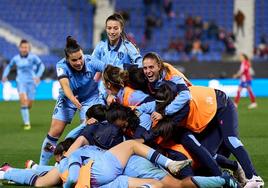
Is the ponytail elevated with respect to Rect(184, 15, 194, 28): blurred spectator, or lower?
elevated

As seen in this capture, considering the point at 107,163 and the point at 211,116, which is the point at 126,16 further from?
the point at 107,163

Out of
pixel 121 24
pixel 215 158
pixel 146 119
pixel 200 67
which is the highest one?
pixel 121 24

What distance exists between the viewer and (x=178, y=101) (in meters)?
8.98

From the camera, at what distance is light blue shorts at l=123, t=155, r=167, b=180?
28.5 feet

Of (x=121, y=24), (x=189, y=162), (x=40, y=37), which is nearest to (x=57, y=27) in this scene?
(x=40, y=37)

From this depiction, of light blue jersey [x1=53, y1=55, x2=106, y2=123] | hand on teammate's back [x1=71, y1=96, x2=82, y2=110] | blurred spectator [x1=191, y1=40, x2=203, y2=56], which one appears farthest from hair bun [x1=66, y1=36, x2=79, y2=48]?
blurred spectator [x1=191, y1=40, x2=203, y2=56]

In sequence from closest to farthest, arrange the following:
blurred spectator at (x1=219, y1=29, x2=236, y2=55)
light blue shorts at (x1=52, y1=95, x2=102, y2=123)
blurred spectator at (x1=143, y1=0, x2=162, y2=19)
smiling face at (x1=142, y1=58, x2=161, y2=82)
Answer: smiling face at (x1=142, y1=58, x2=161, y2=82), light blue shorts at (x1=52, y1=95, x2=102, y2=123), blurred spectator at (x1=219, y1=29, x2=236, y2=55), blurred spectator at (x1=143, y1=0, x2=162, y2=19)

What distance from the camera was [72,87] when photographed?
11.1 meters

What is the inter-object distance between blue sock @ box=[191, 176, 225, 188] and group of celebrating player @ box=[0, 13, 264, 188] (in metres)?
0.01

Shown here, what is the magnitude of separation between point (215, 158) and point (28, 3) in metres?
27.7

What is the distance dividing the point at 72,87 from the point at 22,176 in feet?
6.71

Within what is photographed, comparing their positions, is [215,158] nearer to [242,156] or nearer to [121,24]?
[242,156]

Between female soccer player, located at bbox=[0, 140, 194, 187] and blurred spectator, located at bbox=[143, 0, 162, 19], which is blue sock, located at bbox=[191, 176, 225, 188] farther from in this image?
blurred spectator, located at bbox=[143, 0, 162, 19]

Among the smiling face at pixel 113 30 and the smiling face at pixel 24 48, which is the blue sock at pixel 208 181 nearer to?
the smiling face at pixel 113 30
